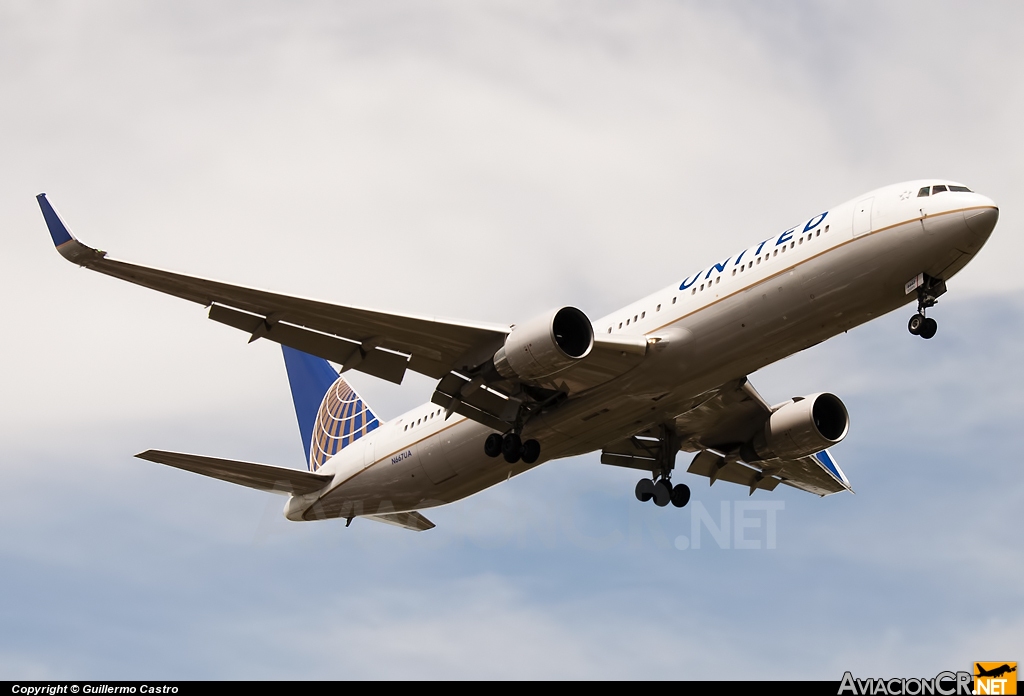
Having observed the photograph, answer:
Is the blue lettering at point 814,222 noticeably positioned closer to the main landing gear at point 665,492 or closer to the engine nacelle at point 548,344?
the engine nacelle at point 548,344

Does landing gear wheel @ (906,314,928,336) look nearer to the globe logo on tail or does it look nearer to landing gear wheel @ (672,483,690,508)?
landing gear wheel @ (672,483,690,508)

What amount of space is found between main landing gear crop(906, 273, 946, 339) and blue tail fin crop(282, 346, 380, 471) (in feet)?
→ 50.8

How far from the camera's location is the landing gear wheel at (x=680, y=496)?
102 feet

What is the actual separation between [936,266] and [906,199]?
1.48 m

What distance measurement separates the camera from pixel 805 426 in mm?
29844

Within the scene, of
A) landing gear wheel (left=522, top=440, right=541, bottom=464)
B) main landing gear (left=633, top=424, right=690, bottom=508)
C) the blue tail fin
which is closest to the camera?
landing gear wheel (left=522, top=440, right=541, bottom=464)

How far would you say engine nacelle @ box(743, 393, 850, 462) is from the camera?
29.8 meters

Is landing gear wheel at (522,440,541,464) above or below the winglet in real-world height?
below

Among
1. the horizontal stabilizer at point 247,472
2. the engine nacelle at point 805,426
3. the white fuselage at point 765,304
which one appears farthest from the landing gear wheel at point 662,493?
the horizontal stabilizer at point 247,472

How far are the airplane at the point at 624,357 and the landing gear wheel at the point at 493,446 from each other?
0.09 feet

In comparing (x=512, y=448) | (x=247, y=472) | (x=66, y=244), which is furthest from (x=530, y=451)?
(x=66, y=244)

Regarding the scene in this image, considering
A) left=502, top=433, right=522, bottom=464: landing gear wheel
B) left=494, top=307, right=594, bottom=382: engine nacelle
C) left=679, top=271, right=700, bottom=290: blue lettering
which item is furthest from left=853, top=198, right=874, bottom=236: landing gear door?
left=502, top=433, right=522, bottom=464: landing gear wheel

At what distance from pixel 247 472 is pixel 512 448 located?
7.63m

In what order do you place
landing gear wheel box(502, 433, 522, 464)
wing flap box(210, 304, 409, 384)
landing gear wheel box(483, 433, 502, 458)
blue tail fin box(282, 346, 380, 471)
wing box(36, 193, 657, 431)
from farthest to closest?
blue tail fin box(282, 346, 380, 471), landing gear wheel box(483, 433, 502, 458), landing gear wheel box(502, 433, 522, 464), wing flap box(210, 304, 409, 384), wing box(36, 193, 657, 431)
